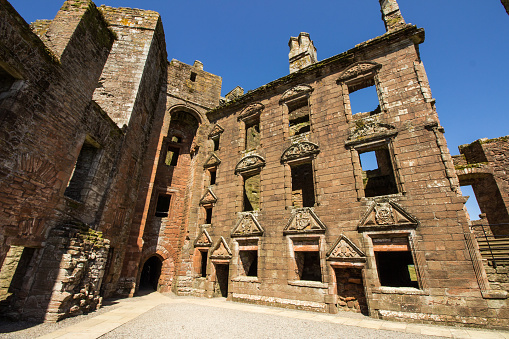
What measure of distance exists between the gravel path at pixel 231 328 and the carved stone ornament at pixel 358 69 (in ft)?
33.4

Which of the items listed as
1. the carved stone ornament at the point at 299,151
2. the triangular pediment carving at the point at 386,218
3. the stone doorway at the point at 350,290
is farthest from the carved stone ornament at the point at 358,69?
the stone doorway at the point at 350,290

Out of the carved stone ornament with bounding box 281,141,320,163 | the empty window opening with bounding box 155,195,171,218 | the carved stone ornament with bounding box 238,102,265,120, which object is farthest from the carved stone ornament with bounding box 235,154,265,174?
the empty window opening with bounding box 155,195,171,218

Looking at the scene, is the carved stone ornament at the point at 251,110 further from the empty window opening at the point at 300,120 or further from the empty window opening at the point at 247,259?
the empty window opening at the point at 247,259

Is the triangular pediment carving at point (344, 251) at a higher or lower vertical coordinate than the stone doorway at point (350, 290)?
higher

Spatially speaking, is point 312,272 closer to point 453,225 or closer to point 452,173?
point 453,225

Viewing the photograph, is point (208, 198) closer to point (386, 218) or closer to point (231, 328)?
point (231, 328)

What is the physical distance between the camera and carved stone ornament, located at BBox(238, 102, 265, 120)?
1344 centimetres

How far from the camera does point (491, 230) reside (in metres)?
12.5

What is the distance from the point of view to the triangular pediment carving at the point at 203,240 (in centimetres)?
1231

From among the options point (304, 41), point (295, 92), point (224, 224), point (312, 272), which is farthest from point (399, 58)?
point (224, 224)

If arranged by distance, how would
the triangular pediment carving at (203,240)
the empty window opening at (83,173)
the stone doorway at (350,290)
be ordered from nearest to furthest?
1. the stone doorway at (350,290)
2. the empty window opening at (83,173)
3. the triangular pediment carving at (203,240)

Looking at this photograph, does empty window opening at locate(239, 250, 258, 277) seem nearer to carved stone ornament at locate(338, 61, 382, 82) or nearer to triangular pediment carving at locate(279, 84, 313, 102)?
triangular pediment carving at locate(279, 84, 313, 102)

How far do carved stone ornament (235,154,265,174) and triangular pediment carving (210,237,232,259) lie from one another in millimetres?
3966

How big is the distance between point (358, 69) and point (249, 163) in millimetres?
7192
